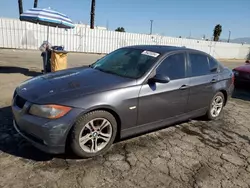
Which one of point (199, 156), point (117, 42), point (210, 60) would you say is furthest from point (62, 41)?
point (199, 156)

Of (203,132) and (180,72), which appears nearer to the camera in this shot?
(180,72)

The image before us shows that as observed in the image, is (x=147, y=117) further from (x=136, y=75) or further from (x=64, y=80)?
(x=64, y=80)

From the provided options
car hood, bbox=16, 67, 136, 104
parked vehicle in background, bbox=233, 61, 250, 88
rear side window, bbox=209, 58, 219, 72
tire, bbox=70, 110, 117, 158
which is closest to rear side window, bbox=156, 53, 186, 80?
car hood, bbox=16, 67, 136, 104

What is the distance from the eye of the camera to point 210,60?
196 inches

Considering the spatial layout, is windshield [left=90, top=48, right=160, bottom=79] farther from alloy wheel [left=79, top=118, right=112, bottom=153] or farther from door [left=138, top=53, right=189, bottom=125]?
alloy wheel [left=79, top=118, right=112, bottom=153]

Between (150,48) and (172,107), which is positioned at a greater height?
(150,48)

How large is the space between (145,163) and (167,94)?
1.21 m

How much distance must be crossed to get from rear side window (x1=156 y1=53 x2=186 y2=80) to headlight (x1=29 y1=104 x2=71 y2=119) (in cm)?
164

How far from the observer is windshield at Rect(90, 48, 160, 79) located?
376cm

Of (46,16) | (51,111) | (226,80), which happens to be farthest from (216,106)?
(46,16)

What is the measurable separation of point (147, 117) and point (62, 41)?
15445mm

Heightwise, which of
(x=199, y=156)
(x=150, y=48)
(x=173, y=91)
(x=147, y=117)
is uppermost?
(x=150, y=48)

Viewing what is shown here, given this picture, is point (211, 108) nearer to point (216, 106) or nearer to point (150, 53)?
point (216, 106)

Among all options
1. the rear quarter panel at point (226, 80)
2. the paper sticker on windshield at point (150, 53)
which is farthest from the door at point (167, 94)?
the rear quarter panel at point (226, 80)
